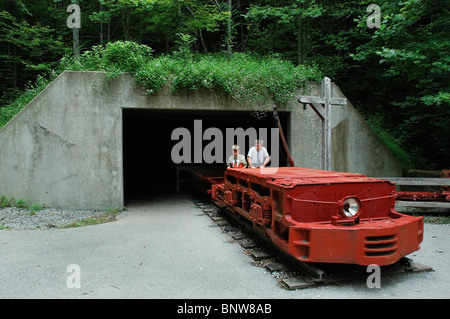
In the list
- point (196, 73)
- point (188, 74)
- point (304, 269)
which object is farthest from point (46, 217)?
point (304, 269)

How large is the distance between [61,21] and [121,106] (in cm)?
1112

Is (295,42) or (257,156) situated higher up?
(295,42)

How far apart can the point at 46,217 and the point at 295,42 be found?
13.8 meters

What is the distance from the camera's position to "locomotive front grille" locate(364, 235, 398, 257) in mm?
3713

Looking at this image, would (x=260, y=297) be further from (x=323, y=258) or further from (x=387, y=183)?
(x=387, y=183)

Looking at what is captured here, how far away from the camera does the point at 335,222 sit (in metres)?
3.87

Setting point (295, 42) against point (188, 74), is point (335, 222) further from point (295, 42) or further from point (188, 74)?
point (295, 42)

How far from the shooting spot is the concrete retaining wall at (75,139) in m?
8.33

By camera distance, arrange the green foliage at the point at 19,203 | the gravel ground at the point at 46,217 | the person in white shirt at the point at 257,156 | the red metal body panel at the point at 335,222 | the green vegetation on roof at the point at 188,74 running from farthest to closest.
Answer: the green vegetation on roof at the point at 188,74 → the green foliage at the point at 19,203 → the person in white shirt at the point at 257,156 → the gravel ground at the point at 46,217 → the red metal body panel at the point at 335,222

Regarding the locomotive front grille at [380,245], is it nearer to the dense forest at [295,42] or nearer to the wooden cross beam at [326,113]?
the wooden cross beam at [326,113]

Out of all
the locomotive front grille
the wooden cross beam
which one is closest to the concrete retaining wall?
the wooden cross beam

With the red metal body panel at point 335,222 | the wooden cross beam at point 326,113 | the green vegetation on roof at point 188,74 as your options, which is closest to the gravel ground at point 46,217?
the green vegetation on roof at point 188,74

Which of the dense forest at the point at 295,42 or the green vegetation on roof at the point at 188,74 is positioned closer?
the green vegetation on roof at the point at 188,74

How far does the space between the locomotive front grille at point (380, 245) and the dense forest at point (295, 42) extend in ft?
21.9
